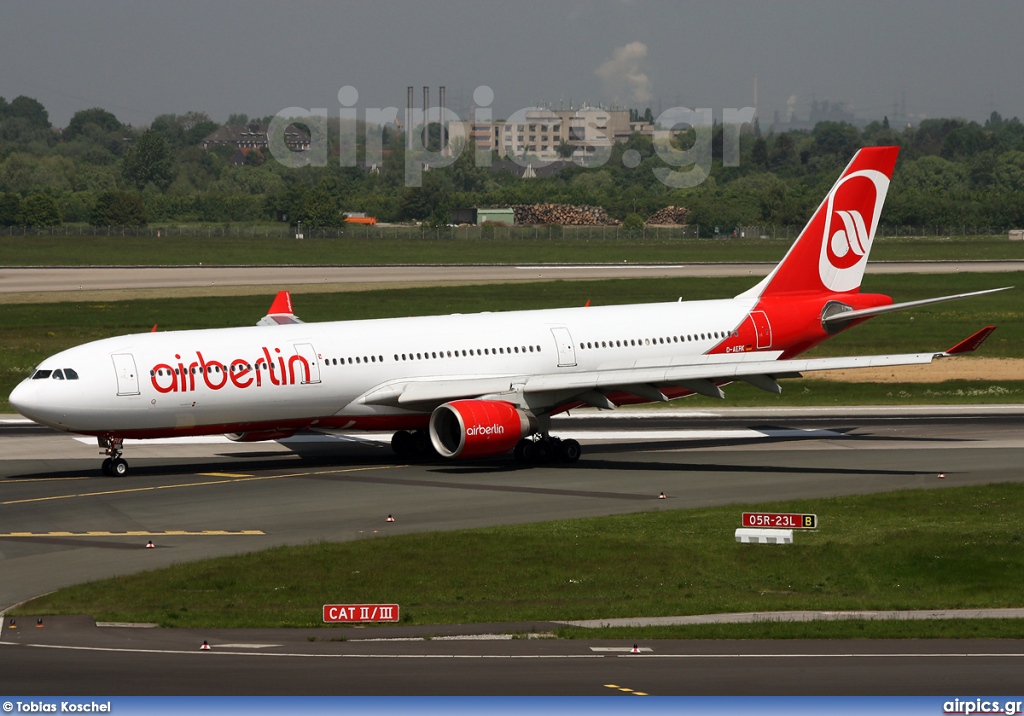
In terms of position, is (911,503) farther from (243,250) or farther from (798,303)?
(243,250)

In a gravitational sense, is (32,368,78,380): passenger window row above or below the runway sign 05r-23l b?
above

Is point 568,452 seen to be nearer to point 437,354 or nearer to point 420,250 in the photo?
point 437,354

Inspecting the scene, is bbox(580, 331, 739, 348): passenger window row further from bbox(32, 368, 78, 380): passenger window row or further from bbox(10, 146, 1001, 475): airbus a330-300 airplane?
bbox(32, 368, 78, 380): passenger window row

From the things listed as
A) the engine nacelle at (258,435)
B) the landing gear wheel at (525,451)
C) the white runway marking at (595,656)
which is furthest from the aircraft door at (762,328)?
the white runway marking at (595,656)

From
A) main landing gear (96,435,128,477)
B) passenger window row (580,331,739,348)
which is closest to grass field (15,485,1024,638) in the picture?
main landing gear (96,435,128,477)

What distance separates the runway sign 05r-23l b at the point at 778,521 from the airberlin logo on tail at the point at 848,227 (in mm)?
21580

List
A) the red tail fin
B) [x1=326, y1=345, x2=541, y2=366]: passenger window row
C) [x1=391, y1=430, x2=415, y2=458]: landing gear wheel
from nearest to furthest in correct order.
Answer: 1. [x1=326, y1=345, x2=541, y2=366]: passenger window row
2. [x1=391, y1=430, x2=415, y2=458]: landing gear wheel
3. the red tail fin

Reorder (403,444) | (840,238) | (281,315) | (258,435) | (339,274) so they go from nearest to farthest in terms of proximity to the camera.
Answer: (258,435) → (403,444) → (281,315) → (840,238) → (339,274)

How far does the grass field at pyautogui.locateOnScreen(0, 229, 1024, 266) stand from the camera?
149000 mm

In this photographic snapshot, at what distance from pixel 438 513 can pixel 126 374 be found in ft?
34.2

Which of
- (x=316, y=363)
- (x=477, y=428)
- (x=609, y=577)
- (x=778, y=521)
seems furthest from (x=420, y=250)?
(x=609, y=577)

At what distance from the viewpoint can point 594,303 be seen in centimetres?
9638

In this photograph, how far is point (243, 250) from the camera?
162 m

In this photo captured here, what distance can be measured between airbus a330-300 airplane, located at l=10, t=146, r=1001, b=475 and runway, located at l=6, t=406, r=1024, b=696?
1619mm
